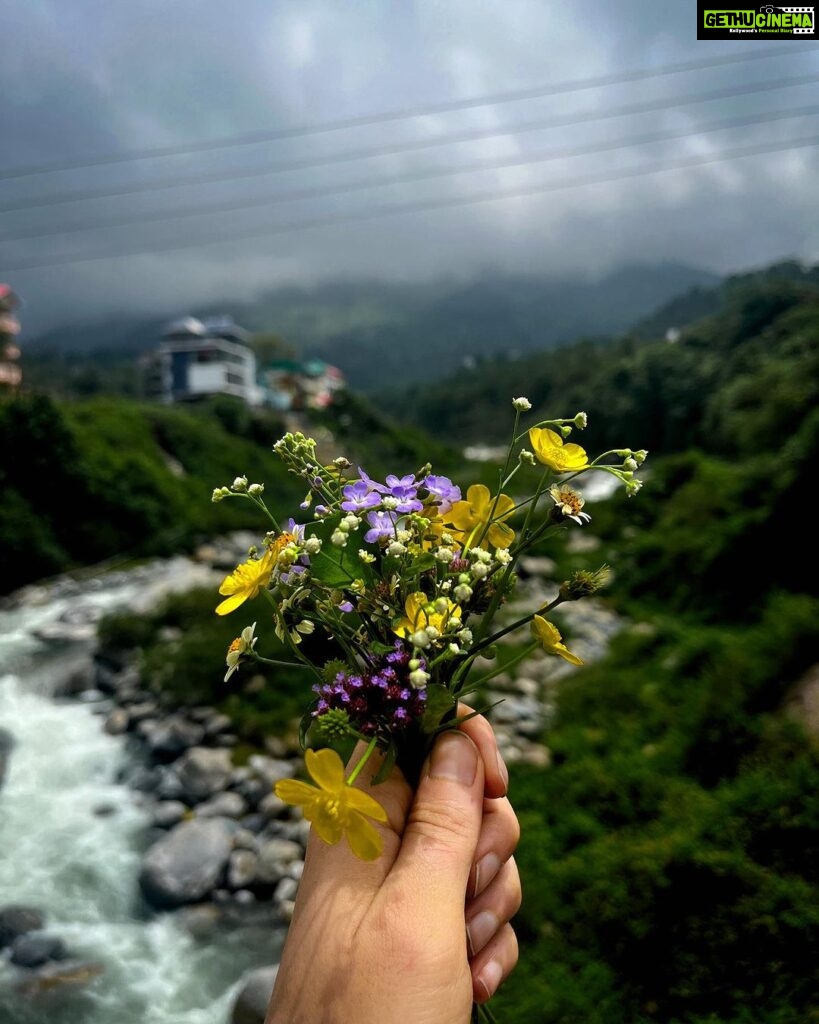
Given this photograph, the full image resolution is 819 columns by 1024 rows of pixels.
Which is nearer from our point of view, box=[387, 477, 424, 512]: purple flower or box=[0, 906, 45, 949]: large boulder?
box=[387, 477, 424, 512]: purple flower

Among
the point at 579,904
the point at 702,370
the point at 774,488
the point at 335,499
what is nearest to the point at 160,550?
the point at 774,488

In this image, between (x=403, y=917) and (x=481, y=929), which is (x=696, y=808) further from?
(x=403, y=917)

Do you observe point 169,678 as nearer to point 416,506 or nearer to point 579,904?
point 579,904

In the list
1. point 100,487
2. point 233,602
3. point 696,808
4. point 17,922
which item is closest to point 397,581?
point 233,602

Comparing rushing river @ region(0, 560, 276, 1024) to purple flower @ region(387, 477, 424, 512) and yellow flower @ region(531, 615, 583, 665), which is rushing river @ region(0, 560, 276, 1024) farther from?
purple flower @ region(387, 477, 424, 512)

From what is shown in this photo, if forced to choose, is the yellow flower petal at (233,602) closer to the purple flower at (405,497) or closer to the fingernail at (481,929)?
the purple flower at (405,497)

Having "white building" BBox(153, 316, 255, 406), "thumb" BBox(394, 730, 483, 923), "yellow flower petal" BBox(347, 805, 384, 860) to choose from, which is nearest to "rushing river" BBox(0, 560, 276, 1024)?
"thumb" BBox(394, 730, 483, 923)
